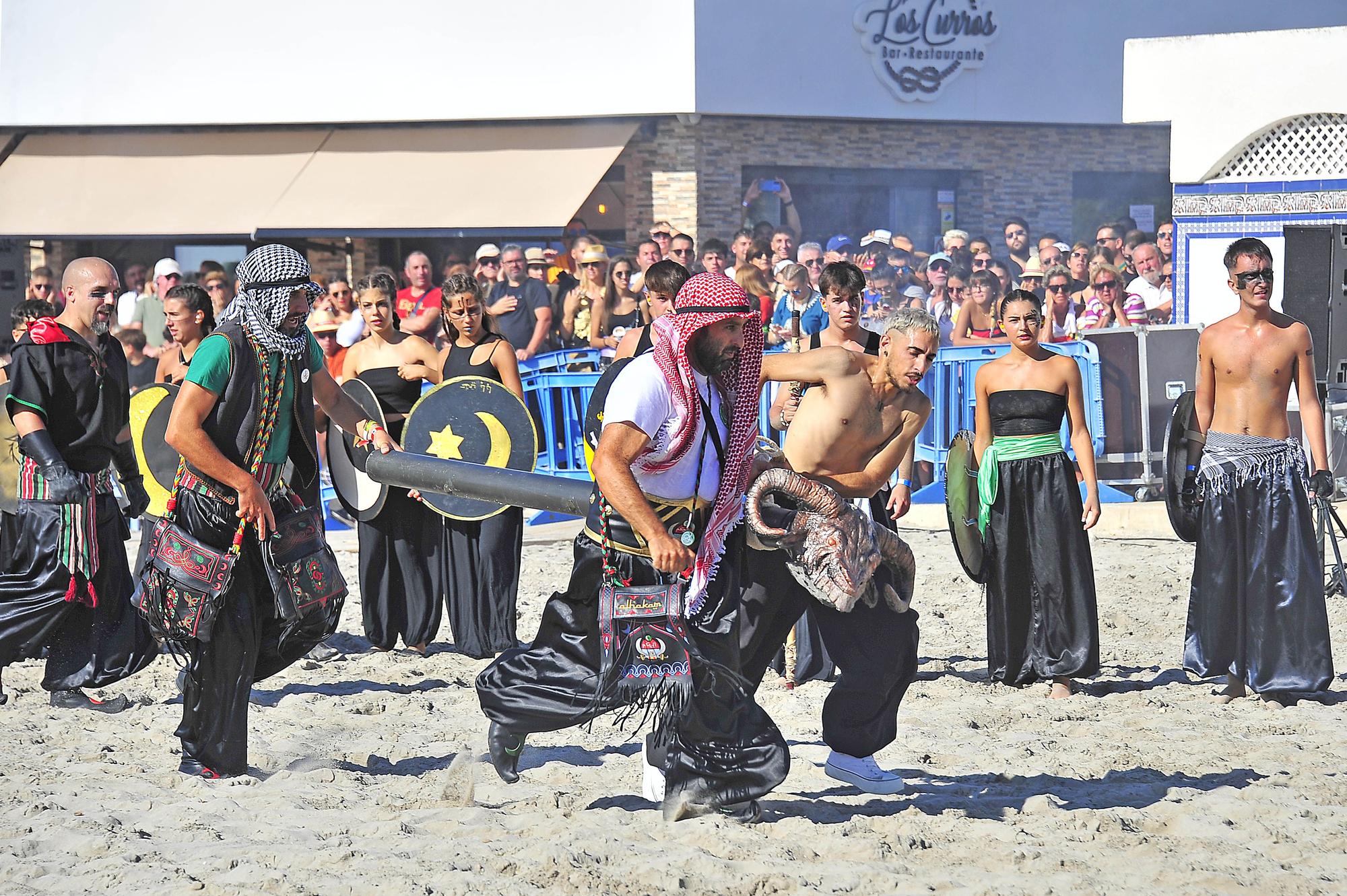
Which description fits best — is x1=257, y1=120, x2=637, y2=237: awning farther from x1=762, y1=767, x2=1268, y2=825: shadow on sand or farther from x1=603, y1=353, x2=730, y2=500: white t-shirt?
x1=603, y1=353, x2=730, y2=500: white t-shirt

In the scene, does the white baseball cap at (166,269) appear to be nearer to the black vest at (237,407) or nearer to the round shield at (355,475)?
the round shield at (355,475)

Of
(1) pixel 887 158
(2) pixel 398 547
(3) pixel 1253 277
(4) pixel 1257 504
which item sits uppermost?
(1) pixel 887 158

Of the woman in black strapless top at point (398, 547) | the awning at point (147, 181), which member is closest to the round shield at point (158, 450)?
the woman in black strapless top at point (398, 547)

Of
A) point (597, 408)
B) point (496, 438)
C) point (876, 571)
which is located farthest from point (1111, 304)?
point (876, 571)

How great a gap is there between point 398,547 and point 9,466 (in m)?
1.76

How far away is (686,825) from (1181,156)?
9429 mm

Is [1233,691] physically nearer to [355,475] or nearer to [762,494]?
[762,494]

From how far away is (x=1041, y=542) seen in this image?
6.53 meters

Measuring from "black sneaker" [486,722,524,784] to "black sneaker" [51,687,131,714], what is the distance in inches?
92.7

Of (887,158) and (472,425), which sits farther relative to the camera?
(887,158)

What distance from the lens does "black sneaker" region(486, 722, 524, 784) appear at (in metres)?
4.71

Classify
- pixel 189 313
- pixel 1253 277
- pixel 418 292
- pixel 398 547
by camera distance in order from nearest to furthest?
pixel 1253 277 → pixel 189 313 → pixel 398 547 → pixel 418 292

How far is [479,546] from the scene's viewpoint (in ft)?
24.2

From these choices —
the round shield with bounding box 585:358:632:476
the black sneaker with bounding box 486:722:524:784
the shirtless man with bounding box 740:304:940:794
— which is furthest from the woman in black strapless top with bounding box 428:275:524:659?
the black sneaker with bounding box 486:722:524:784
